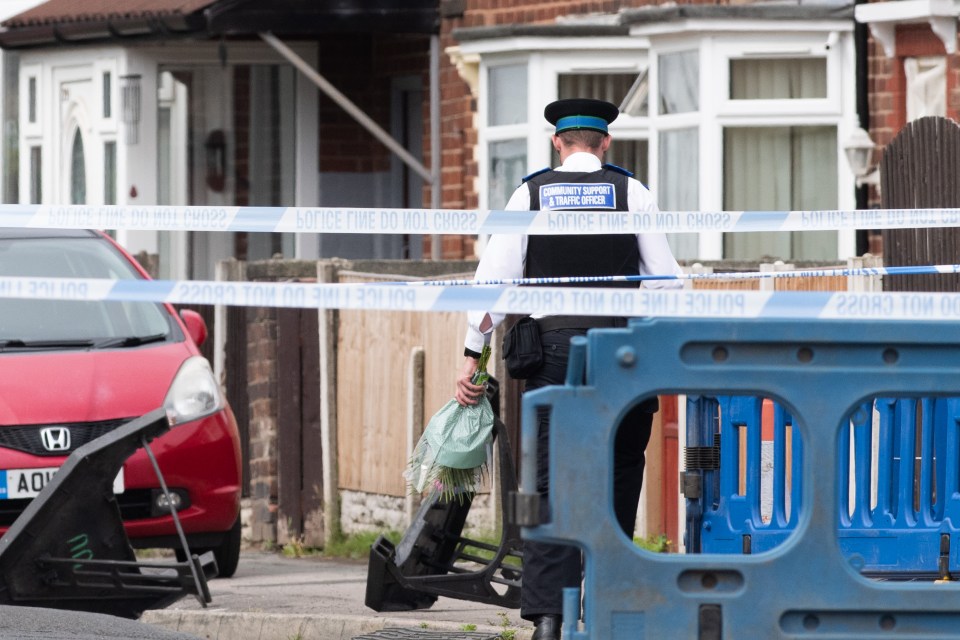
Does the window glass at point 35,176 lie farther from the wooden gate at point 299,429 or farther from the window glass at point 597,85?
the wooden gate at point 299,429

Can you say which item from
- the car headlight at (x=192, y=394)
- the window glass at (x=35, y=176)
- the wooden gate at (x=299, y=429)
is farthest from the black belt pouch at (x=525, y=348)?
the window glass at (x=35, y=176)

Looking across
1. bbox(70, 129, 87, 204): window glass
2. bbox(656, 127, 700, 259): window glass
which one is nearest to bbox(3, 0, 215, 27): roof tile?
bbox(70, 129, 87, 204): window glass

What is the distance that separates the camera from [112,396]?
831 centimetres

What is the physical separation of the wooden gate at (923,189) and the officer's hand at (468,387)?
231 cm

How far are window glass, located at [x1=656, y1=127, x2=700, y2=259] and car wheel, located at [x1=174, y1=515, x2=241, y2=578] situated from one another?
593 cm

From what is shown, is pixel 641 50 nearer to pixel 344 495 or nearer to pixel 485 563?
pixel 344 495

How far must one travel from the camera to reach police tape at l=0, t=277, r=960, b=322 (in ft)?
14.6

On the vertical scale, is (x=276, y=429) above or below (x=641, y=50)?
below

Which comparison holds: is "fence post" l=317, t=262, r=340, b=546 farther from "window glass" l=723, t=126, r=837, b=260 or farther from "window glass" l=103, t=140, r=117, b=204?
"window glass" l=103, t=140, r=117, b=204

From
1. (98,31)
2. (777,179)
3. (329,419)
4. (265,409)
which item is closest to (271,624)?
(329,419)

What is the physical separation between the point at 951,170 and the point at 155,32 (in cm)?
1041

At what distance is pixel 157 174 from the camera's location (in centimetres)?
1903

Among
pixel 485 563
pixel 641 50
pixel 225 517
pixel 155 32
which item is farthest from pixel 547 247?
pixel 155 32

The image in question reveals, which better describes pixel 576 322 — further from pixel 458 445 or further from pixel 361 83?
pixel 361 83
